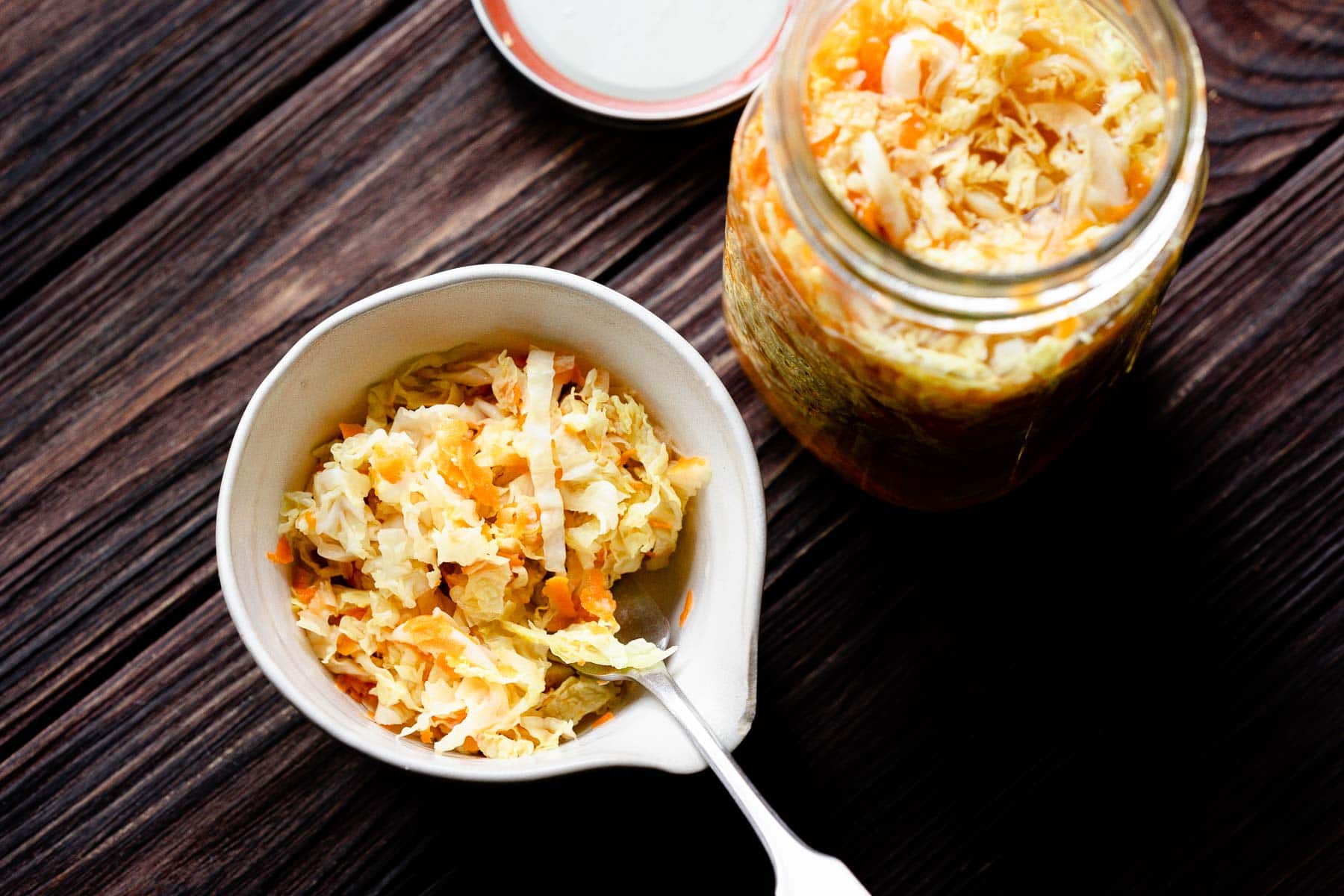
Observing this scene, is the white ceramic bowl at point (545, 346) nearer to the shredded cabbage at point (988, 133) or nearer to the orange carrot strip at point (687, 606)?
the orange carrot strip at point (687, 606)

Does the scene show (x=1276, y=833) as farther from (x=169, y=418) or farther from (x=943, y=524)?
(x=169, y=418)

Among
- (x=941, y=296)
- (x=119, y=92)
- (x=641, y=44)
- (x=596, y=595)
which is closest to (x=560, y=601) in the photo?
(x=596, y=595)

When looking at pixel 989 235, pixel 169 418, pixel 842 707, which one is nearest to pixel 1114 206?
pixel 989 235

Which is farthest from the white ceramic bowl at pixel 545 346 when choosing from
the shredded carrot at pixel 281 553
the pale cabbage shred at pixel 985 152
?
the pale cabbage shred at pixel 985 152

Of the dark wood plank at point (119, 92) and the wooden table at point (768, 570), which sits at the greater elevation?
the dark wood plank at point (119, 92)

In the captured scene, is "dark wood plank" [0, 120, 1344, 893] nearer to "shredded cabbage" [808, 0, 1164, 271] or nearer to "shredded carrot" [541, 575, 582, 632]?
"shredded carrot" [541, 575, 582, 632]

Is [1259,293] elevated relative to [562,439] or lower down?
lower down

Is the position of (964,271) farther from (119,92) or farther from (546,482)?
(119,92)

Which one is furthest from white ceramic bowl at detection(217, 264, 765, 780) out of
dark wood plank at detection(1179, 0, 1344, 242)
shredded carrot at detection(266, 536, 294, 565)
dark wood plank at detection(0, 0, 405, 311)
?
dark wood plank at detection(1179, 0, 1344, 242)

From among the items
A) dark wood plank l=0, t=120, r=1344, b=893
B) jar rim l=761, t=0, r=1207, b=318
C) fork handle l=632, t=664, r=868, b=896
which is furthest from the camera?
dark wood plank l=0, t=120, r=1344, b=893
